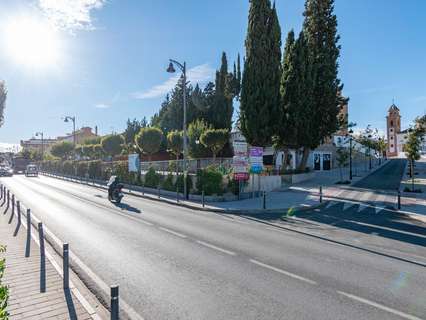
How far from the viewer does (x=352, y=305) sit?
4.97 m

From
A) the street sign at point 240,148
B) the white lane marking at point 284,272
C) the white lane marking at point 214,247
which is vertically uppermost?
the street sign at point 240,148

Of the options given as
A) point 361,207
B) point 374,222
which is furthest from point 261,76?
point 374,222

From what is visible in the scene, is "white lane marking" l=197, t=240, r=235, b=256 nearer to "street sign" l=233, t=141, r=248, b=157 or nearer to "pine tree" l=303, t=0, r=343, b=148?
"street sign" l=233, t=141, r=248, b=157

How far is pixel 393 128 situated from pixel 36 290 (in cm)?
12692

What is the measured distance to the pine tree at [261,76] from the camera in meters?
26.9

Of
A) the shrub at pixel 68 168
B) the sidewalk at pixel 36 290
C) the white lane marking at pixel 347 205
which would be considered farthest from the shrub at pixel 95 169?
the sidewalk at pixel 36 290

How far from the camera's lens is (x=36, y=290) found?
527 centimetres

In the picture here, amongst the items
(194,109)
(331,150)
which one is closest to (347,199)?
(331,150)

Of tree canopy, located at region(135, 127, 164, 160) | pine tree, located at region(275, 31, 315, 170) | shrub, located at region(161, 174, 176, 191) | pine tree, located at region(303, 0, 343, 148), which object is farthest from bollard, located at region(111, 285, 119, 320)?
tree canopy, located at region(135, 127, 164, 160)

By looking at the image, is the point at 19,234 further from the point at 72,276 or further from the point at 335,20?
the point at 335,20

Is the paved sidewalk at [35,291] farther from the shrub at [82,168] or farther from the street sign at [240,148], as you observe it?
the shrub at [82,168]

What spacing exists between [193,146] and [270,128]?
13.8 meters

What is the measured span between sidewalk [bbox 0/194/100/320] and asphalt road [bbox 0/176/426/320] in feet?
2.80

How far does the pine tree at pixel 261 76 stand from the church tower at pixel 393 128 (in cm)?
9880
